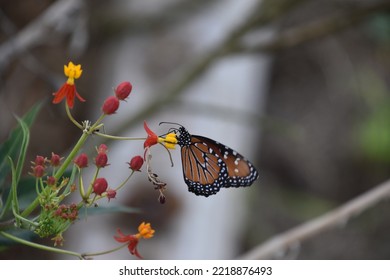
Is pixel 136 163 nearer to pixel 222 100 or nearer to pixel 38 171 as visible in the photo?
pixel 38 171

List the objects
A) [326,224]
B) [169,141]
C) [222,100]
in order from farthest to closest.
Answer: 1. [222,100]
2. [326,224]
3. [169,141]

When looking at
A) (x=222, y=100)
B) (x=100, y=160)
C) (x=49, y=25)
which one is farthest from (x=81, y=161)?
(x=222, y=100)

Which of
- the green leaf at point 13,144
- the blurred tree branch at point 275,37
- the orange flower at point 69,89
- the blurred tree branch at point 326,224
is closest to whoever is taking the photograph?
the orange flower at point 69,89

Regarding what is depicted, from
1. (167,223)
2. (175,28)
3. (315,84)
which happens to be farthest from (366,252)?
(175,28)

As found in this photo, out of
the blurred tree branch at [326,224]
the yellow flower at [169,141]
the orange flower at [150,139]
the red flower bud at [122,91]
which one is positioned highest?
the blurred tree branch at [326,224]

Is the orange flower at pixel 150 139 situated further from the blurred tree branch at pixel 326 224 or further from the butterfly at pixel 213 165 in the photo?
the blurred tree branch at pixel 326 224

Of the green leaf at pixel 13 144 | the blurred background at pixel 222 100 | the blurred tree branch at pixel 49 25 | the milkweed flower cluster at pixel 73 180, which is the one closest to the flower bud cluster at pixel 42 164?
the milkweed flower cluster at pixel 73 180

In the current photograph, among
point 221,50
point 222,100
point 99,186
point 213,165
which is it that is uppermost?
point 222,100
